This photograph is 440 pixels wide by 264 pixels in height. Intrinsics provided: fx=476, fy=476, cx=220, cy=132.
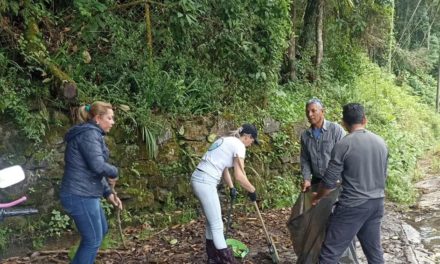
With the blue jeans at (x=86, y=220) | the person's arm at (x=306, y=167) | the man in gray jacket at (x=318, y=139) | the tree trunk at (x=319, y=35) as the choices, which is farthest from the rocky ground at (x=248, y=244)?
the tree trunk at (x=319, y=35)

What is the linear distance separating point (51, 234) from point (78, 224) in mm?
1982

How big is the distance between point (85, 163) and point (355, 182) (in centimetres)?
243

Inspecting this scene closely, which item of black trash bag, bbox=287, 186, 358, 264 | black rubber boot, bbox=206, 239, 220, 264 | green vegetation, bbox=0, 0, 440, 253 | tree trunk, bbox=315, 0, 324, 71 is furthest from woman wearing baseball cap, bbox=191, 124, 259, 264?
tree trunk, bbox=315, 0, 324, 71

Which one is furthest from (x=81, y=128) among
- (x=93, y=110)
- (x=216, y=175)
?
(x=216, y=175)

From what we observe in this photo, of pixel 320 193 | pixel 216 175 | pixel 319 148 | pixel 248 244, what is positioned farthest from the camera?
pixel 248 244

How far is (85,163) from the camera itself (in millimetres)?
4273

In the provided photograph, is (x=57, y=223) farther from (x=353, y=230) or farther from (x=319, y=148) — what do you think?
(x=353, y=230)

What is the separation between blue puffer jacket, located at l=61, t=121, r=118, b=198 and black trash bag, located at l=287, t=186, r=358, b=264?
6.50ft

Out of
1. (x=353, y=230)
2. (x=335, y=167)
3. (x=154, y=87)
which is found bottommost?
(x=353, y=230)

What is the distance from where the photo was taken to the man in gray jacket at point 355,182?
4.25m

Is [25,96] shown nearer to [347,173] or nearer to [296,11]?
[347,173]

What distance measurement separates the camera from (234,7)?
27.2 feet

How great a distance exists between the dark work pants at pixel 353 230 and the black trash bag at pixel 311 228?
167 mm

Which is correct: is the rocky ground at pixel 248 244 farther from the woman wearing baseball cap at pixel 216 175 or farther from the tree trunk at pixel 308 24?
the tree trunk at pixel 308 24
